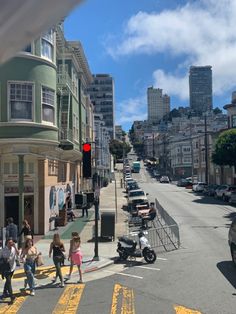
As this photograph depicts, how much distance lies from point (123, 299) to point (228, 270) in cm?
430

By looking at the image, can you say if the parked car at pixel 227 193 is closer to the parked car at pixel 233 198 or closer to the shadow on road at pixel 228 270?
the parked car at pixel 233 198

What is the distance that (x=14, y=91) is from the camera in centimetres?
2050

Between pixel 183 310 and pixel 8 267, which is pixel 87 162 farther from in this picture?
pixel 183 310

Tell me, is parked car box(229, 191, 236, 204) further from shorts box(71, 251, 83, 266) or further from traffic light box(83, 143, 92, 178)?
shorts box(71, 251, 83, 266)

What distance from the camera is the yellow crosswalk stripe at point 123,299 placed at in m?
10.2

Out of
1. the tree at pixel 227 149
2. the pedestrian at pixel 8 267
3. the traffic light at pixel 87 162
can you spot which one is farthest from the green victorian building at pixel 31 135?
the tree at pixel 227 149

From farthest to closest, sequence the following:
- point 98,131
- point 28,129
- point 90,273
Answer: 1. point 98,131
2. point 28,129
3. point 90,273

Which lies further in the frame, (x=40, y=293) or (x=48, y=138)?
(x=48, y=138)

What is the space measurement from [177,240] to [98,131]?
213 ft

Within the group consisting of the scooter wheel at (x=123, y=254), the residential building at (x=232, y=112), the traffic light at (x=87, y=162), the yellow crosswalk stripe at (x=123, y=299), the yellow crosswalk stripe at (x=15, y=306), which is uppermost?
the residential building at (x=232, y=112)

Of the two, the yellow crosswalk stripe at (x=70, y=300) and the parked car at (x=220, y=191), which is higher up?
the parked car at (x=220, y=191)

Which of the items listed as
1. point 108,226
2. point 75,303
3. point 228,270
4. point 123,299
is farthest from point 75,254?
point 108,226

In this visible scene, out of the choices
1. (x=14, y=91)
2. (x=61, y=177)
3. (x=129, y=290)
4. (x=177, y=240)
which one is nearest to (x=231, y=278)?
(x=129, y=290)

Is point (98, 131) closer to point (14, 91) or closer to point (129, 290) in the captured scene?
point (14, 91)
